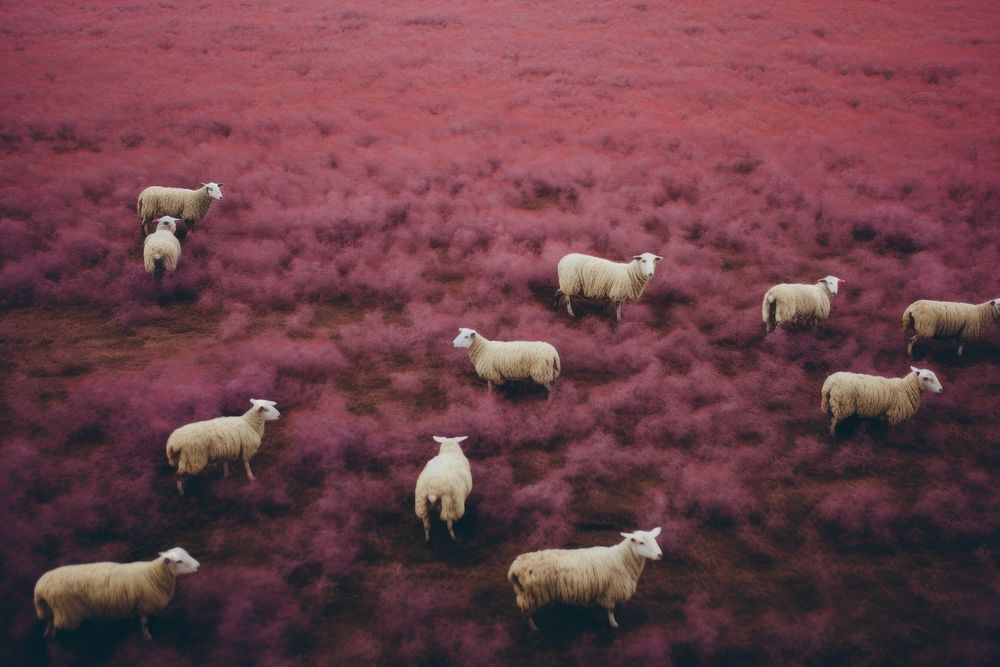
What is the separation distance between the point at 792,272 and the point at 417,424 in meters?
6.87

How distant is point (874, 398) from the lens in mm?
6348

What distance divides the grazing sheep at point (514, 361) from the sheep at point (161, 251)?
16.7 ft

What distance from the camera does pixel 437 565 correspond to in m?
5.25

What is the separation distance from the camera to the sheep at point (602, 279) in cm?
833

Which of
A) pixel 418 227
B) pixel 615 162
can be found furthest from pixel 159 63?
pixel 615 162

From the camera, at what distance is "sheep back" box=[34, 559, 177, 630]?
14.4 feet

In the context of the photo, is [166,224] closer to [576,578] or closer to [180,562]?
[180,562]

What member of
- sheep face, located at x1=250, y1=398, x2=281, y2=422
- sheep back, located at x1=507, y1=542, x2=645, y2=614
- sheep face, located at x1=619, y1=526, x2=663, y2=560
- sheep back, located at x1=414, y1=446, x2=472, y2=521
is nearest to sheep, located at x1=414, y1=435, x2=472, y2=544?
sheep back, located at x1=414, y1=446, x2=472, y2=521

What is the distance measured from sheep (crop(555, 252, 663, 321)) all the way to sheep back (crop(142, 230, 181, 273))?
5921 millimetres

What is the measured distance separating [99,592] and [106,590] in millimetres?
48

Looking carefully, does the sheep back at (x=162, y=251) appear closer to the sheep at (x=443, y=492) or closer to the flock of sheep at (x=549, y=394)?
the flock of sheep at (x=549, y=394)

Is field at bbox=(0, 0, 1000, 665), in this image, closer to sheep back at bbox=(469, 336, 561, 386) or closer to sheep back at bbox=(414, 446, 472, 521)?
sheep back at bbox=(469, 336, 561, 386)

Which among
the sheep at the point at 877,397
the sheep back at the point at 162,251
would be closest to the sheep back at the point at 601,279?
the sheep at the point at 877,397

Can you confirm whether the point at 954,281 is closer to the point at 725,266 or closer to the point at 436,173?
the point at 725,266
